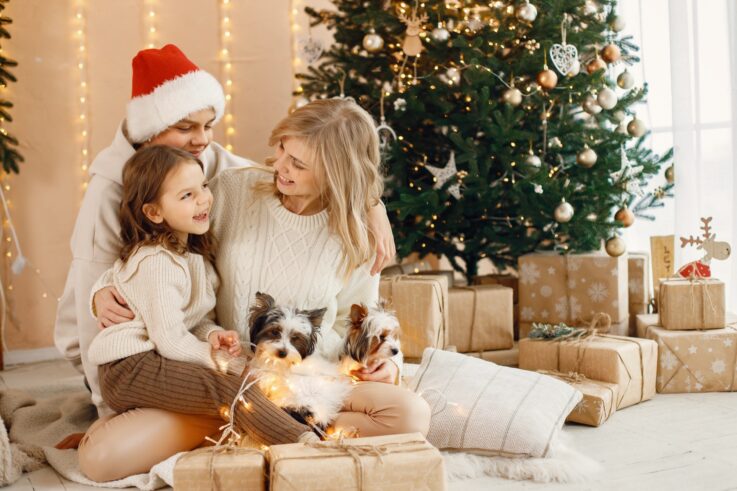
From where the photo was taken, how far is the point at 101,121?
12.8 feet

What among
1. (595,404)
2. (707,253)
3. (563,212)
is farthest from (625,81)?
(595,404)

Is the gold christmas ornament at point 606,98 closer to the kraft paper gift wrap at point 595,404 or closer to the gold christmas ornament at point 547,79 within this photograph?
the gold christmas ornament at point 547,79

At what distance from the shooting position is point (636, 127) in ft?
10.5

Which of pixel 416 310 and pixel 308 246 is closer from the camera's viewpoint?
pixel 308 246

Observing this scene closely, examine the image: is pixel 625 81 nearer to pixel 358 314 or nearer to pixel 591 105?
pixel 591 105

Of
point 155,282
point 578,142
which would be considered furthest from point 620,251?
point 155,282

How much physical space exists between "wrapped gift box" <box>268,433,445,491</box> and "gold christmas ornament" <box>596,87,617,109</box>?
1.87 metres

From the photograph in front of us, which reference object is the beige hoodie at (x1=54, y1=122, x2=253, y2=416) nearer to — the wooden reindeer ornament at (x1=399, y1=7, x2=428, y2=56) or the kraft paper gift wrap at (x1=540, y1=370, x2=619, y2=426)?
the wooden reindeer ornament at (x1=399, y1=7, x2=428, y2=56)

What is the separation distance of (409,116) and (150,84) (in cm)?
122

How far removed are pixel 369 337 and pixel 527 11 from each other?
1.58 m

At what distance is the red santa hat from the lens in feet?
8.14

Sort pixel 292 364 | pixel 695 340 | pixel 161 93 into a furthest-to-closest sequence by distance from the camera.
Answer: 1. pixel 695 340
2. pixel 161 93
3. pixel 292 364

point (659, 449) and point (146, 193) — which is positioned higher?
point (146, 193)

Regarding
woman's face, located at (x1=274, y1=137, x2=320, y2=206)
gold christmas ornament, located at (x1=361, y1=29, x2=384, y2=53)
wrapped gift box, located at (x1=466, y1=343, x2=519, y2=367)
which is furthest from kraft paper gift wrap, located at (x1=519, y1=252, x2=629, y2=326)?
woman's face, located at (x1=274, y1=137, x2=320, y2=206)
